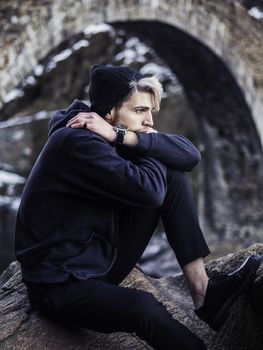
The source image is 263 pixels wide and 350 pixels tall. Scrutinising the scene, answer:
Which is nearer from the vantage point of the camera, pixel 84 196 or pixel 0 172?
pixel 84 196

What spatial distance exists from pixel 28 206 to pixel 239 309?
Result: 97 cm

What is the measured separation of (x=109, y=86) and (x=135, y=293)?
77 cm

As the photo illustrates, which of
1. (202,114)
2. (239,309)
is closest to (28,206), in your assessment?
(239,309)

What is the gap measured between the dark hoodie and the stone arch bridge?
2603mm

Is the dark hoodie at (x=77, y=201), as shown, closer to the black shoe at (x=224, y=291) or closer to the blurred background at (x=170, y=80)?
the black shoe at (x=224, y=291)

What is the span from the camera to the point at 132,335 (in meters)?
2.95

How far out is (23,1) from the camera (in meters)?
5.31

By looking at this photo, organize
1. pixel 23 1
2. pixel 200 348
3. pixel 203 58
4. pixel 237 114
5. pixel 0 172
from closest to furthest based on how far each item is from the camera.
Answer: pixel 200 348, pixel 23 1, pixel 203 58, pixel 237 114, pixel 0 172

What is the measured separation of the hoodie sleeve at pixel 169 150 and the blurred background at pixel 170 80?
8.38 feet

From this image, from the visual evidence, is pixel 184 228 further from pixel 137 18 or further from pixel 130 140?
pixel 137 18

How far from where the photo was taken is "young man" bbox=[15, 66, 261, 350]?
2.52 meters

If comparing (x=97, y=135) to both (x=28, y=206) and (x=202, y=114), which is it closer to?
(x=28, y=206)

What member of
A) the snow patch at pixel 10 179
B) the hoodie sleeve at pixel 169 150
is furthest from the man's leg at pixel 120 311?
the snow patch at pixel 10 179

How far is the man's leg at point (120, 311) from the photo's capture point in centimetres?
248
